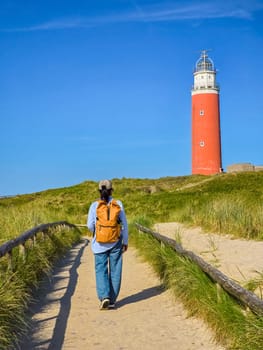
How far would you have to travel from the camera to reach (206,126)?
58.8 meters

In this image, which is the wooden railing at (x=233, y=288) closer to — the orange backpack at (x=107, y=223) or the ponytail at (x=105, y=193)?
the orange backpack at (x=107, y=223)

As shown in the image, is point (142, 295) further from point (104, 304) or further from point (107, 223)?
point (107, 223)

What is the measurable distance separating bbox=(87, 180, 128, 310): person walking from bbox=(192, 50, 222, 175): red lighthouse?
50.6 metres

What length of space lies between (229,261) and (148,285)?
5.49ft

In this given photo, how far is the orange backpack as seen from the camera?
8312mm

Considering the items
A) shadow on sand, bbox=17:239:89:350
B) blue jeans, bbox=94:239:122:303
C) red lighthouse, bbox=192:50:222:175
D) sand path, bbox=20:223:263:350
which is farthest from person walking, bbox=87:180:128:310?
red lighthouse, bbox=192:50:222:175

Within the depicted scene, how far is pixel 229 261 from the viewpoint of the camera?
1088cm

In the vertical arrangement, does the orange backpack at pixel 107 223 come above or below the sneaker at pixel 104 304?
above

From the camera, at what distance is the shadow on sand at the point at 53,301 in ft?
21.1

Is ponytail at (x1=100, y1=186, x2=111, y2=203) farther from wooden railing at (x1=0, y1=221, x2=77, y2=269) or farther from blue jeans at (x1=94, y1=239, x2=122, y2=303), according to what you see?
wooden railing at (x1=0, y1=221, x2=77, y2=269)

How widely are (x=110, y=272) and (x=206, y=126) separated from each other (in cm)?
5127

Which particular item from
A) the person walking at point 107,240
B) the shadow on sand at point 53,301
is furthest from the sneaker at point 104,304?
the shadow on sand at point 53,301

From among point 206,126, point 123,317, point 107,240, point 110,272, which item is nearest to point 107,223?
point 107,240

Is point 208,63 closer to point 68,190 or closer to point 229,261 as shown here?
point 68,190
